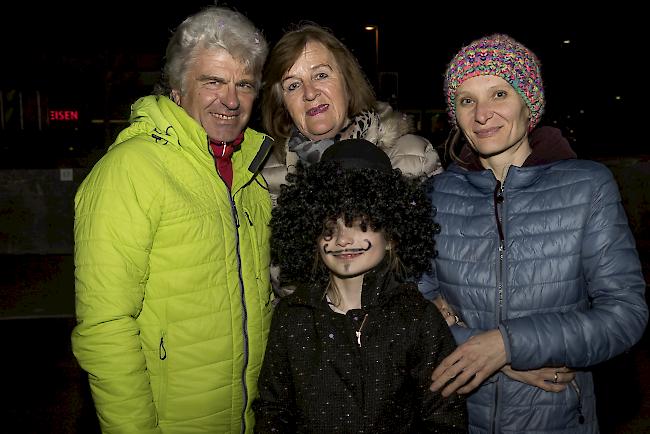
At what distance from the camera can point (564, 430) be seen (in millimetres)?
2342

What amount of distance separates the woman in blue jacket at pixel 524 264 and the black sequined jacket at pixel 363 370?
0.39 feet

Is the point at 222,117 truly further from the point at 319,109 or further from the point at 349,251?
the point at 349,251

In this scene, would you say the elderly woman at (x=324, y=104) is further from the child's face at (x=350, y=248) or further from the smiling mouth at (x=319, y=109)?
the child's face at (x=350, y=248)

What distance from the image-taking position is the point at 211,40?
2729 millimetres

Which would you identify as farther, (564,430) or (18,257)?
(18,257)

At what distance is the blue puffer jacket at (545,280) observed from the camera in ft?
7.26

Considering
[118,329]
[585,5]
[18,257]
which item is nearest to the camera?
[118,329]

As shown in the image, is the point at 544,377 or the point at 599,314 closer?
the point at 599,314

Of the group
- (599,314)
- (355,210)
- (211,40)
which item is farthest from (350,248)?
(211,40)

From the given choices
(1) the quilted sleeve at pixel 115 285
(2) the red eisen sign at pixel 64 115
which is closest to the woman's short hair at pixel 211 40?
(1) the quilted sleeve at pixel 115 285

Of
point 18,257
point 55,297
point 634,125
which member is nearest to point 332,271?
point 55,297

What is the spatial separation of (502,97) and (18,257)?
9905mm

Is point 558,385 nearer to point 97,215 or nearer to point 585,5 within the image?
point 97,215

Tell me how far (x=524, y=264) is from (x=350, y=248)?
2.28 ft
